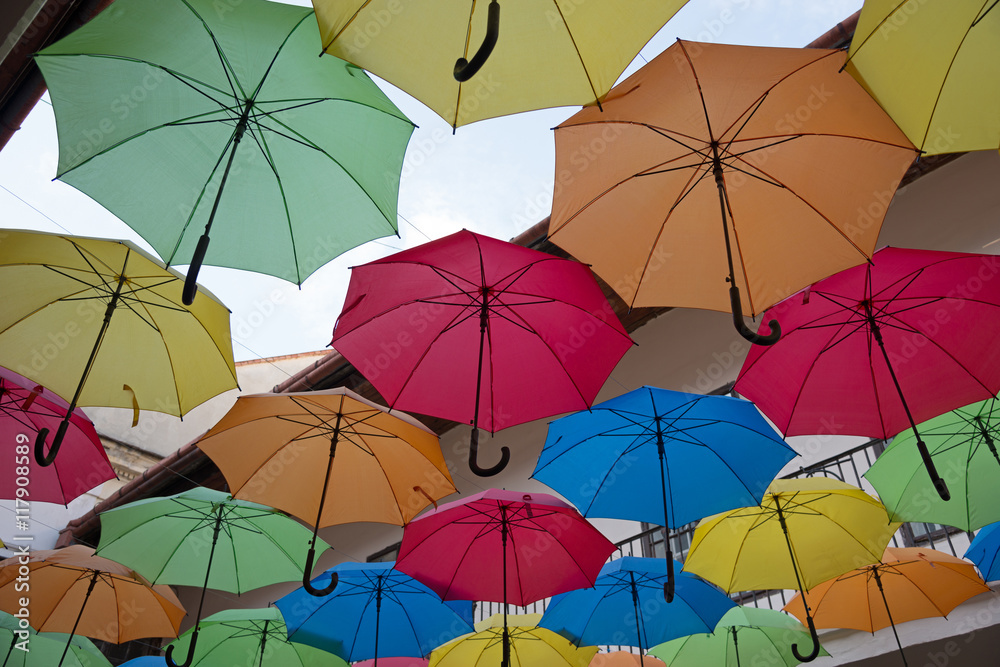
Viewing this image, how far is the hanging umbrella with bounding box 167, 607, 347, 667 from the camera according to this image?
19.5 ft

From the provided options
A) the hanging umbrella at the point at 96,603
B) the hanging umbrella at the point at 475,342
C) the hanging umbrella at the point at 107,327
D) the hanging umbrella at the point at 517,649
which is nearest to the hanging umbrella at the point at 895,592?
the hanging umbrella at the point at 517,649

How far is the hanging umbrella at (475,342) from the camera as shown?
4.04 metres

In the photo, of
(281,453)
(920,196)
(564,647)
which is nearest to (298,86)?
(281,453)

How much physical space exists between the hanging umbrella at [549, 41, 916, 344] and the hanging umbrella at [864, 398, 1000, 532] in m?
1.76

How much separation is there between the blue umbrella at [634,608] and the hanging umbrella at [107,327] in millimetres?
3142

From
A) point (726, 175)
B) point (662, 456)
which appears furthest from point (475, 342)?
point (726, 175)

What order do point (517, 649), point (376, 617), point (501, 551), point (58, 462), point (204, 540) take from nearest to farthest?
point (58, 462)
point (501, 551)
point (517, 649)
point (204, 540)
point (376, 617)

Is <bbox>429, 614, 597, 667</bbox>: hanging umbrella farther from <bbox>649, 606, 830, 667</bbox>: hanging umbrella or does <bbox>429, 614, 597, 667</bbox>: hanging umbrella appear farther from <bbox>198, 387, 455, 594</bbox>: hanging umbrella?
<bbox>198, 387, 455, 594</bbox>: hanging umbrella

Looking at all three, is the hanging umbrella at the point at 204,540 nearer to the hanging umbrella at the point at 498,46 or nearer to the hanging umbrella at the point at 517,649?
the hanging umbrella at the point at 517,649

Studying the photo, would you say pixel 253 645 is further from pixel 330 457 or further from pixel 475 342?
pixel 475 342

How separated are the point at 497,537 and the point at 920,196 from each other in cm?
531

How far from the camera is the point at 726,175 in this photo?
3586 mm

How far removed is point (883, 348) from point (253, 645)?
5.66m

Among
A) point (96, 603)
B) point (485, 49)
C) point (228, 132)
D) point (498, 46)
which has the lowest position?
point (96, 603)
